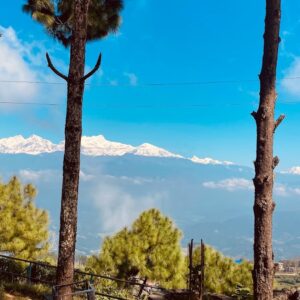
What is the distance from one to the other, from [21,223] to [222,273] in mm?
17428

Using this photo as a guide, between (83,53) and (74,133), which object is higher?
(83,53)

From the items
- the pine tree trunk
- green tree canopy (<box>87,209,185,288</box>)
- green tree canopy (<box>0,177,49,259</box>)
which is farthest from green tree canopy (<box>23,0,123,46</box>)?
green tree canopy (<box>87,209,185,288</box>)

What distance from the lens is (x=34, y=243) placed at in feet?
88.8

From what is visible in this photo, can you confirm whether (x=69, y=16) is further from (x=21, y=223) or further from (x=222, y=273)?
(x=222, y=273)

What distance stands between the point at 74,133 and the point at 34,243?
65.8 ft

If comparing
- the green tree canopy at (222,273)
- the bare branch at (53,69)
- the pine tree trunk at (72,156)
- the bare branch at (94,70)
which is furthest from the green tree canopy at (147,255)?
the bare branch at (94,70)

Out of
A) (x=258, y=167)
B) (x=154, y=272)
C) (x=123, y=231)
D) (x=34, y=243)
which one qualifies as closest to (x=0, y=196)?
(x=34, y=243)

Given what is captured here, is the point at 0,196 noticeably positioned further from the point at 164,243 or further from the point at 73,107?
the point at 73,107

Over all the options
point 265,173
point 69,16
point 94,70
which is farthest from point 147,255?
point 94,70

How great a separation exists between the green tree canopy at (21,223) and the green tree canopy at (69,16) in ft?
54.6

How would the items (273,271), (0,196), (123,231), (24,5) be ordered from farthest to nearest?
(123,231), (0,196), (24,5), (273,271)

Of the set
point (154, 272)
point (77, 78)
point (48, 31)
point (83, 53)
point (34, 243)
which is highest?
point (48, 31)

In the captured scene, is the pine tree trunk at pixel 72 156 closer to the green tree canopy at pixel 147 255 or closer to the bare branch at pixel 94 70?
the bare branch at pixel 94 70

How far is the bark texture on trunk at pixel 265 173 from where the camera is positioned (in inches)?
306
